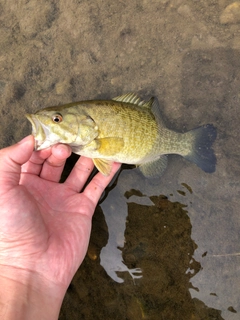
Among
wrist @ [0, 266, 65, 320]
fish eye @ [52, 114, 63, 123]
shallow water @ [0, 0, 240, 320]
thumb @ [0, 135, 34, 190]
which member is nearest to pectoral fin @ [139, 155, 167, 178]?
shallow water @ [0, 0, 240, 320]

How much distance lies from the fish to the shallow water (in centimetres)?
29

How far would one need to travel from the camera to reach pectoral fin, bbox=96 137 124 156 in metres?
3.38

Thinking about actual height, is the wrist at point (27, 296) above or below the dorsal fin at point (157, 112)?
below

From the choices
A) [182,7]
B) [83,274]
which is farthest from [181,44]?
[83,274]

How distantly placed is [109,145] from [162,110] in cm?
112

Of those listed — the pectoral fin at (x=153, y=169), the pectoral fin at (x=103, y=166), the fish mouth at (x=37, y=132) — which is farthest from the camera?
the pectoral fin at (x=153, y=169)

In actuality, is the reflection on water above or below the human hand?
below

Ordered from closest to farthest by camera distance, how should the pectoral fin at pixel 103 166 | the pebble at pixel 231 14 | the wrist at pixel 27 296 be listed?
the wrist at pixel 27 296 → the pectoral fin at pixel 103 166 → the pebble at pixel 231 14

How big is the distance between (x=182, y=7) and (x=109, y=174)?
264 centimetres

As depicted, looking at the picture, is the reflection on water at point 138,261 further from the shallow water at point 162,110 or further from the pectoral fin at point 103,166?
the pectoral fin at point 103,166

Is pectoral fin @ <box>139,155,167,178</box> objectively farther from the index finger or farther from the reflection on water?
the index finger

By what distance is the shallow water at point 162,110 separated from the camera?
3711 millimetres

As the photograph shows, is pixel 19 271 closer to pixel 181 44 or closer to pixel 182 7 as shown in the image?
pixel 181 44

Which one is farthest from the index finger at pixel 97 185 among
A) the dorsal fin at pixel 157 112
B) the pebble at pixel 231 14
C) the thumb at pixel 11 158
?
the pebble at pixel 231 14
